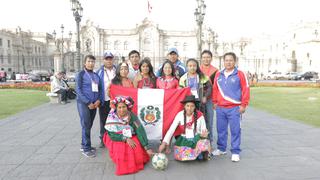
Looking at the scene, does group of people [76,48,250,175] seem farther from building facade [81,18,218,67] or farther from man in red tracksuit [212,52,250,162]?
building facade [81,18,218,67]

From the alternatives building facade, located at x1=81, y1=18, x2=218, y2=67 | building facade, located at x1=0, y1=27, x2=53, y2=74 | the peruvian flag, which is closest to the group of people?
the peruvian flag

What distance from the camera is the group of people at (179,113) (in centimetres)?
427

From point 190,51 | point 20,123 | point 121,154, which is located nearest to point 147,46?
point 190,51

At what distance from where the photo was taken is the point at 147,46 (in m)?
57.2

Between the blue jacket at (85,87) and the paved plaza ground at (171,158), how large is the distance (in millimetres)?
978

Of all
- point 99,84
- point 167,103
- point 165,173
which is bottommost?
point 165,173

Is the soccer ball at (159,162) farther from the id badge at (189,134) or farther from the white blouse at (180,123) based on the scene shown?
the id badge at (189,134)

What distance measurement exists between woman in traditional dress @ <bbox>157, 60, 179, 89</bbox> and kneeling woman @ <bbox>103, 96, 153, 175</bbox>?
0.73 m

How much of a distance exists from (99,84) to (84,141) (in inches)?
39.8

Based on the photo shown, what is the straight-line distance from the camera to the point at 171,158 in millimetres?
4672

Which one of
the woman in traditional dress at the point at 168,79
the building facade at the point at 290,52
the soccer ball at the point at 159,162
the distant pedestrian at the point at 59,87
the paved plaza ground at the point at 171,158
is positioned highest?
the building facade at the point at 290,52

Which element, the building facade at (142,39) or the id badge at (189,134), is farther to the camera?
the building facade at (142,39)

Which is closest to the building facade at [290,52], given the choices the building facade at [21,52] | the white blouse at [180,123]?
the white blouse at [180,123]

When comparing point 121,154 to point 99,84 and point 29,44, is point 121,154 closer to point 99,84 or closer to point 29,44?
point 99,84
